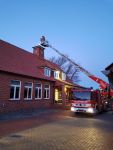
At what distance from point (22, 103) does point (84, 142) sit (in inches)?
620

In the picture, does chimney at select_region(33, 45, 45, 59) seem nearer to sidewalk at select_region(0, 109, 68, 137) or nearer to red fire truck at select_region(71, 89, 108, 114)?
red fire truck at select_region(71, 89, 108, 114)

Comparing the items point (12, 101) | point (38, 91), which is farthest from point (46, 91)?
point (12, 101)

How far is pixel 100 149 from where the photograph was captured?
8.73m

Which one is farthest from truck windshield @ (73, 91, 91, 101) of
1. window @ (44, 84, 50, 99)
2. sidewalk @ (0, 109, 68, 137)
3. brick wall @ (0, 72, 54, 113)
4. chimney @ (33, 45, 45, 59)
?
chimney @ (33, 45, 45, 59)

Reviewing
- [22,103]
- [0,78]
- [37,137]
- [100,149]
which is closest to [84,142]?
[100,149]

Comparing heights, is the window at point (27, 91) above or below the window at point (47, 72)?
below

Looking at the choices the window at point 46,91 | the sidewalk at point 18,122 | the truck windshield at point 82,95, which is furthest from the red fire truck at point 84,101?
the window at point 46,91

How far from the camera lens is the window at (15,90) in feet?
76.9

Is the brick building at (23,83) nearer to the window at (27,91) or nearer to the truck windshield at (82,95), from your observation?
the window at (27,91)

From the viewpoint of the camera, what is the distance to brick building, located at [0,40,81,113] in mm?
22484

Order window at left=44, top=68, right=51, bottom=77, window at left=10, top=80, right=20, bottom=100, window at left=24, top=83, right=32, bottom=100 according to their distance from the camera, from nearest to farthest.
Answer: window at left=10, top=80, right=20, bottom=100 < window at left=24, top=83, right=32, bottom=100 < window at left=44, top=68, right=51, bottom=77

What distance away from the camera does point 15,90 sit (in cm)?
2392

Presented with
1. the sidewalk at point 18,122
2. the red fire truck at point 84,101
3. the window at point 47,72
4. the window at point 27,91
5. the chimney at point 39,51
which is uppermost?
the chimney at point 39,51

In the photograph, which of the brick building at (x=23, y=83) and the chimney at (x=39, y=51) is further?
the chimney at (x=39, y=51)
